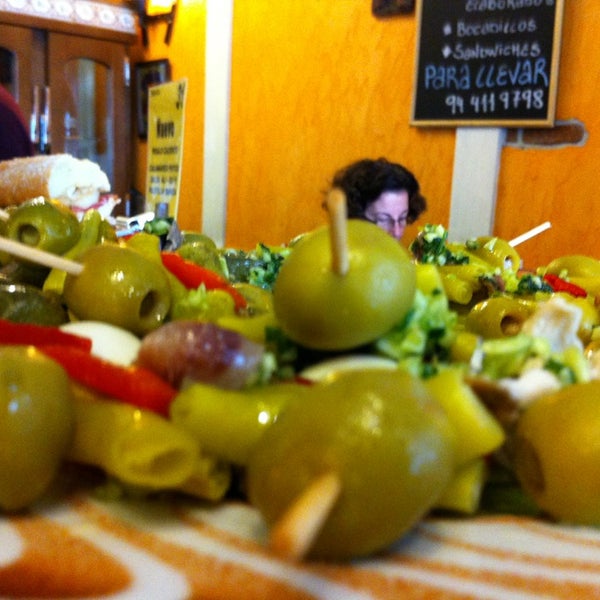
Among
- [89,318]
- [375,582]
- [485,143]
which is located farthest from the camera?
[485,143]

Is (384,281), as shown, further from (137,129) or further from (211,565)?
(137,129)

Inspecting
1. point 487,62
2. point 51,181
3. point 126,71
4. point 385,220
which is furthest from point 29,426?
point 126,71

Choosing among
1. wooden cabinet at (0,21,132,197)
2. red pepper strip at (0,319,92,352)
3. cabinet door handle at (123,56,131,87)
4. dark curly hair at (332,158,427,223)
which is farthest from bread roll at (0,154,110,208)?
cabinet door handle at (123,56,131,87)

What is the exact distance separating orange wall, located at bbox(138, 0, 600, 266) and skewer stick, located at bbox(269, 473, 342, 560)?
2.03 metres

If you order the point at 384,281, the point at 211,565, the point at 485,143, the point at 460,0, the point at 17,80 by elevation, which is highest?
the point at 460,0

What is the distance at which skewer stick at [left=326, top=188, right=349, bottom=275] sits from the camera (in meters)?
0.37

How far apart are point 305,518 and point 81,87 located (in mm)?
3853

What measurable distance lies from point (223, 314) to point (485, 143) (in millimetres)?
1944

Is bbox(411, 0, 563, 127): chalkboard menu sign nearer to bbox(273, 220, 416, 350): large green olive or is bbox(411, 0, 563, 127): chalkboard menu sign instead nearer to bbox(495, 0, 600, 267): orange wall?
bbox(495, 0, 600, 267): orange wall

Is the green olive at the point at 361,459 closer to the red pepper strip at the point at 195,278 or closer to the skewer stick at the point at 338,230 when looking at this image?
the skewer stick at the point at 338,230

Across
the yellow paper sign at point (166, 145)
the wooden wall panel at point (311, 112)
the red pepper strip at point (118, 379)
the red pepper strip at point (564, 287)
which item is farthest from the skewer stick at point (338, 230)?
the wooden wall panel at point (311, 112)

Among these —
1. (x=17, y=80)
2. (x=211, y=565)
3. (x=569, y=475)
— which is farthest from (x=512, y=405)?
(x=17, y=80)

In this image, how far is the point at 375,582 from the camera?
1.10ft

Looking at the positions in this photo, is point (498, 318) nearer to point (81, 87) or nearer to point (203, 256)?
point (203, 256)
